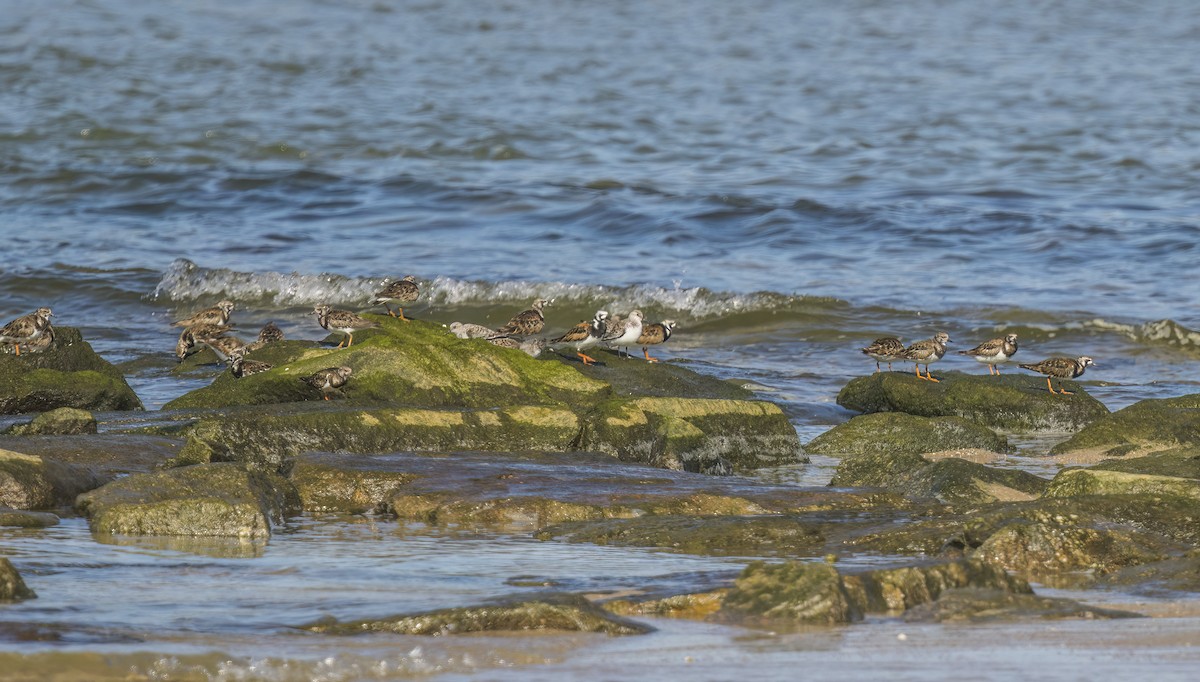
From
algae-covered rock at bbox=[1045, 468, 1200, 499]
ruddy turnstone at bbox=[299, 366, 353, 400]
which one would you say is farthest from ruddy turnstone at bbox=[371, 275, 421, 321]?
algae-covered rock at bbox=[1045, 468, 1200, 499]

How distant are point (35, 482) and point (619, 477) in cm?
321

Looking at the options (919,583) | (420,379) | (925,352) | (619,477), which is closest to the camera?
(919,583)

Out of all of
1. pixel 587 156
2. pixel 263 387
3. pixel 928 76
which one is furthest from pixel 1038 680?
pixel 928 76

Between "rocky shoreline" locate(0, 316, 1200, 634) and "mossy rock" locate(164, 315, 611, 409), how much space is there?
18mm

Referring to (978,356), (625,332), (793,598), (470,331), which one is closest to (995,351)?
(978,356)

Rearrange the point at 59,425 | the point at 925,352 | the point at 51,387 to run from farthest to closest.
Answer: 1. the point at 925,352
2. the point at 51,387
3. the point at 59,425

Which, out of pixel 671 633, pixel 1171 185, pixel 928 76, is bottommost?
pixel 671 633

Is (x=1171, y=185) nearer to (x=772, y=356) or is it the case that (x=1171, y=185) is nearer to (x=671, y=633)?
(x=772, y=356)

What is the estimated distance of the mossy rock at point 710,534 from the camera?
7.70m

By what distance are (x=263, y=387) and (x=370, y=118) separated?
24541 mm

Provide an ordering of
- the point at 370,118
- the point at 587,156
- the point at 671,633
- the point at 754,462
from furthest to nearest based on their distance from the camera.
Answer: the point at 370,118, the point at 587,156, the point at 754,462, the point at 671,633

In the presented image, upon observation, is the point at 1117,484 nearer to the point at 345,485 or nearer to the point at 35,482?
the point at 345,485

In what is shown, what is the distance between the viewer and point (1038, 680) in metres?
5.16

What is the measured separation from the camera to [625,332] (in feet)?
47.2
